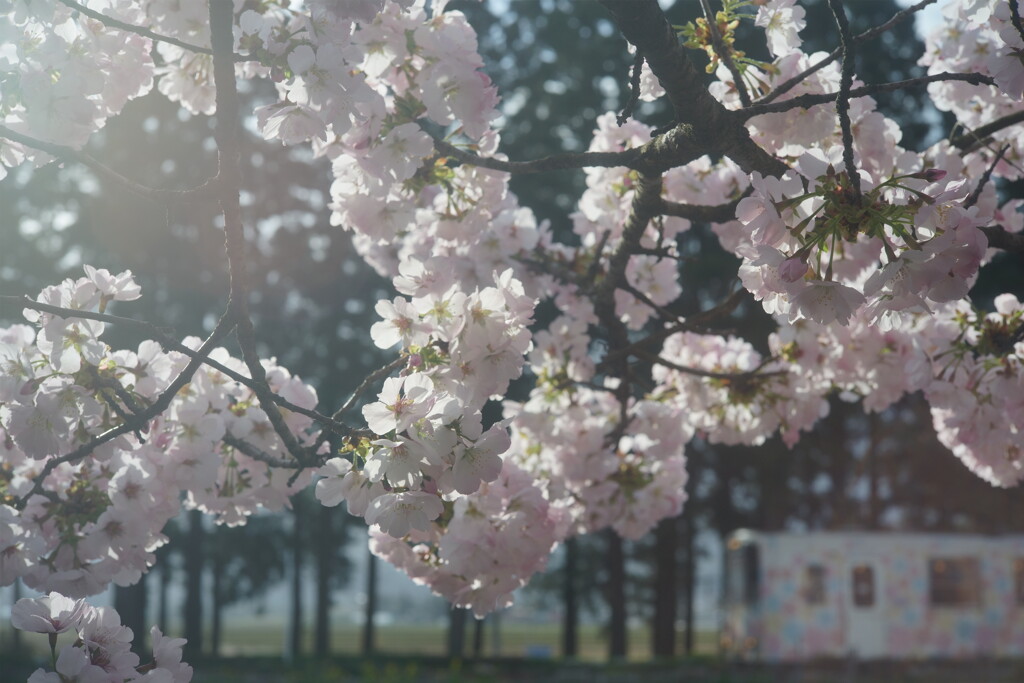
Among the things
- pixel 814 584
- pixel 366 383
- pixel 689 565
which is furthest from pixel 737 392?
pixel 689 565

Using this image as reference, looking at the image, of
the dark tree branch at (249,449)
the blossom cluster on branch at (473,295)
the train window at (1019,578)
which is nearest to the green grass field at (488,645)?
the train window at (1019,578)

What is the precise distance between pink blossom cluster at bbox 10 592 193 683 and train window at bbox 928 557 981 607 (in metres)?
17.5

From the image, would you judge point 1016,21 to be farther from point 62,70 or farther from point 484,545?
point 62,70

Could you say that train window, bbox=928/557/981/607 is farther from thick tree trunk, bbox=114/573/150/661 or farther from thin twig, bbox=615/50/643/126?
thin twig, bbox=615/50/643/126

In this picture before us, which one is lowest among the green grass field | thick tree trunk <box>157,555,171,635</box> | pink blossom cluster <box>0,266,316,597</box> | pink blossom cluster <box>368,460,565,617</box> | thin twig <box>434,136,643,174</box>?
the green grass field

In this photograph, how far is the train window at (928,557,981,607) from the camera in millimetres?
17906

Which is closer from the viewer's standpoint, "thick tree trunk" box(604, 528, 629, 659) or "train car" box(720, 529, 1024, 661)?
"train car" box(720, 529, 1024, 661)

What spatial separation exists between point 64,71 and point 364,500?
1688 mm

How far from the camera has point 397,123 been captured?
133 inches

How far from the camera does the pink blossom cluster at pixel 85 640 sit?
8.53 feet

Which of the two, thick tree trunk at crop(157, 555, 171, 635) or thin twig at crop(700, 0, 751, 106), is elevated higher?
thin twig at crop(700, 0, 751, 106)

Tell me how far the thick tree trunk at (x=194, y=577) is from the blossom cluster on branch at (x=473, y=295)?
17.1m

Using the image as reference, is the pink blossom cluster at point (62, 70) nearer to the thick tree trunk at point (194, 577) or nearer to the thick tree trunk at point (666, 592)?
the thick tree trunk at point (666, 592)

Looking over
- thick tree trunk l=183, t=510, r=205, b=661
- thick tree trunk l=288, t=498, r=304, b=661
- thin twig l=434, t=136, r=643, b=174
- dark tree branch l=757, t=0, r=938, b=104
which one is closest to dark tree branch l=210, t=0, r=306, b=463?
thin twig l=434, t=136, r=643, b=174
